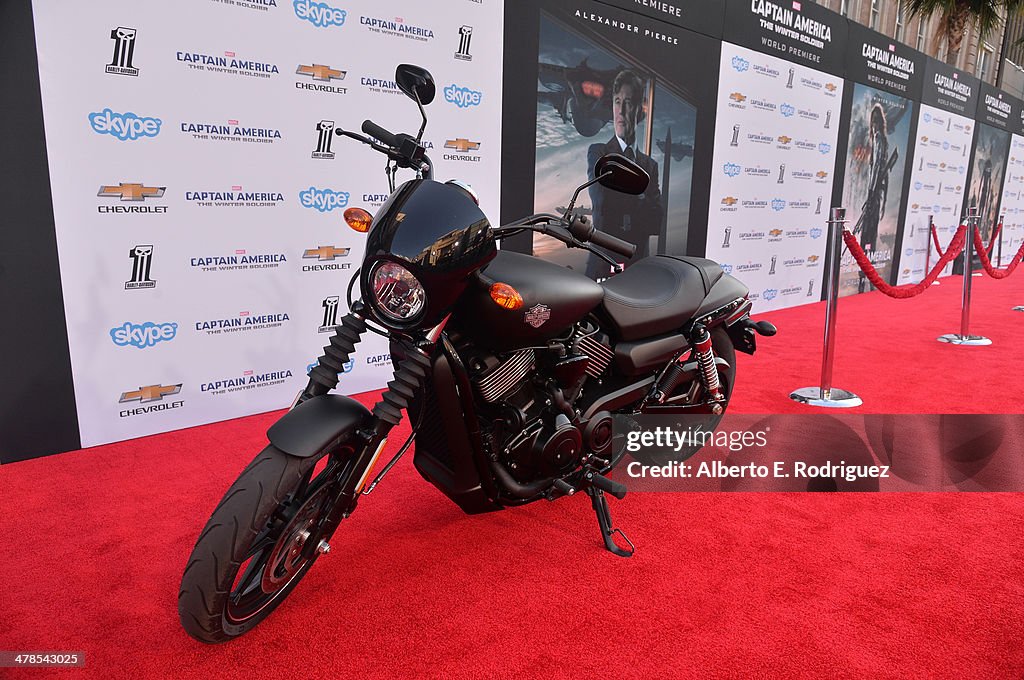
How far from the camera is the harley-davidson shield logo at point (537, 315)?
172 cm

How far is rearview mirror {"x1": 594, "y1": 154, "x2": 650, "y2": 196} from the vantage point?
5.23 ft

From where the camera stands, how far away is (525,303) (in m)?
1.71

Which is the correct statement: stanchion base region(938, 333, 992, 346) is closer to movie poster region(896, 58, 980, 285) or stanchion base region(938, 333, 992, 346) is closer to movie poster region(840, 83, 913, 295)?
movie poster region(840, 83, 913, 295)

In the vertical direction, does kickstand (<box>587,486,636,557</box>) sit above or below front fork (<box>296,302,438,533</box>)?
below

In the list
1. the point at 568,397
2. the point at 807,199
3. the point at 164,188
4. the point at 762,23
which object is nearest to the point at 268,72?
the point at 164,188

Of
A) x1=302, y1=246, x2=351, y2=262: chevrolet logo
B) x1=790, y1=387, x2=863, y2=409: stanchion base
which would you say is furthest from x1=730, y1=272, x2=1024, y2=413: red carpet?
x1=302, y1=246, x2=351, y2=262: chevrolet logo

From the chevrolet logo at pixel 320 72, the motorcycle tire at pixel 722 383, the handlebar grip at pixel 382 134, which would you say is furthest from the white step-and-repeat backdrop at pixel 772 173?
the handlebar grip at pixel 382 134

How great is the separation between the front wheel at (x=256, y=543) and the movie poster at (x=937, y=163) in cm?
970

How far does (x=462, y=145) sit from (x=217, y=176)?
5.03 feet

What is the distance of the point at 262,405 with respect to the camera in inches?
138

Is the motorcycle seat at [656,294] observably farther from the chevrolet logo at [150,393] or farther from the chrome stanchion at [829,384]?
the chevrolet logo at [150,393]

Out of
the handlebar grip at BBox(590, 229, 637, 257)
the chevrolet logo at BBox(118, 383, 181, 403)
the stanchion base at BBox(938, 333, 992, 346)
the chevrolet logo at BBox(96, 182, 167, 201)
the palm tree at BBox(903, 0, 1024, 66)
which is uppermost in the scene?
the palm tree at BBox(903, 0, 1024, 66)

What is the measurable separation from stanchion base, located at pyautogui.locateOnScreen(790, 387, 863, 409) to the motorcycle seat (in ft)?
5.02

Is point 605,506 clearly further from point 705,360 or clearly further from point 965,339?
point 965,339
